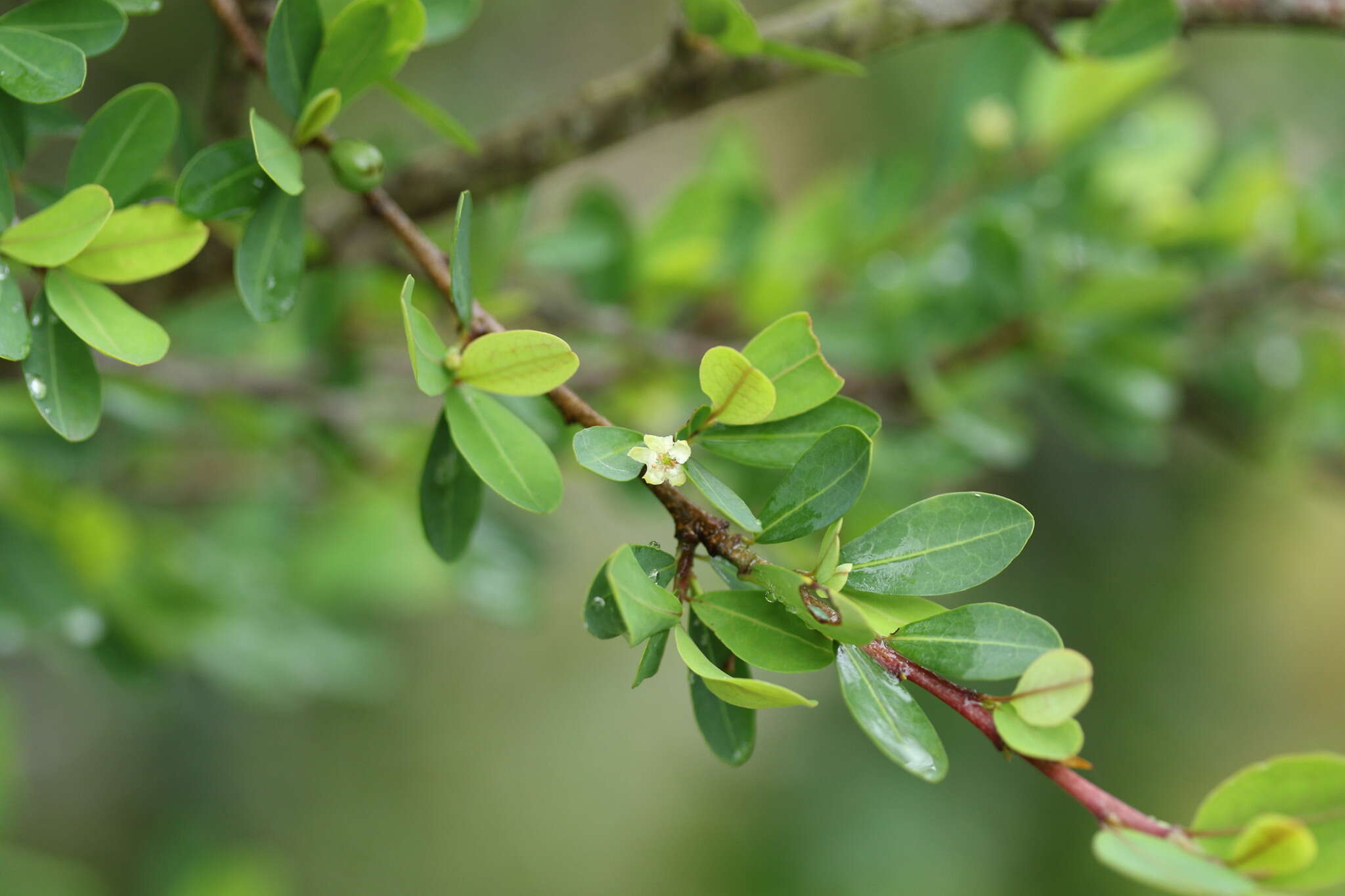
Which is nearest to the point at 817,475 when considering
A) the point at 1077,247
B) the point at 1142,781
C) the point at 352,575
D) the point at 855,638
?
the point at 855,638

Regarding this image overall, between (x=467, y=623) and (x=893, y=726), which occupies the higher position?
(x=893, y=726)

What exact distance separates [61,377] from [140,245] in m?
0.05

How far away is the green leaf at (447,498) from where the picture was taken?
0.34 metres

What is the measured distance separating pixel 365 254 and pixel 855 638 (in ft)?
1.31

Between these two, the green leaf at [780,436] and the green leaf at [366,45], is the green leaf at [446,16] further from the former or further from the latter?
the green leaf at [780,436]

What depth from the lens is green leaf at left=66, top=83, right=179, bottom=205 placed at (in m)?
0.34

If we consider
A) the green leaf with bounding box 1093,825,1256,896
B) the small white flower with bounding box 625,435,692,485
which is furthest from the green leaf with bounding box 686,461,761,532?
the green leaf with bounding box 1093,825,1256,896

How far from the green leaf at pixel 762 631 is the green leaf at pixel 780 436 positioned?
0.05 meters

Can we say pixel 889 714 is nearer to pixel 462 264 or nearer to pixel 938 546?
pixel 938 546

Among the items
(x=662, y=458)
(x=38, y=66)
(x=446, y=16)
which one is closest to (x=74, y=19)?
(x=38, y=66)

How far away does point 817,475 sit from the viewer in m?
0.28

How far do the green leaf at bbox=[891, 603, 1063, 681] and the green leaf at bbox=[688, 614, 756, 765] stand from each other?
54 millimetres

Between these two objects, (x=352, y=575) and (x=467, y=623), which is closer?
(x=352, y=575)

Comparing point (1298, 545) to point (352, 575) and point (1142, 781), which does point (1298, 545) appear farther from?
point (352, 575)
